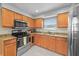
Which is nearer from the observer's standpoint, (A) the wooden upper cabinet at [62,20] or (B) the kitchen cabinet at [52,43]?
(A) the wooden upper cabinet at [62,20]

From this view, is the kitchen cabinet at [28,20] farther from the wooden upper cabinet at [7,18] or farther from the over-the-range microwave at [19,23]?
the wooden upper cabinet at [7,18]

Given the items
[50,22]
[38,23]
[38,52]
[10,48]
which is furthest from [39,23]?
[10,48]

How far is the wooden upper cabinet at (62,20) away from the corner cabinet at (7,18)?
2.36 ft

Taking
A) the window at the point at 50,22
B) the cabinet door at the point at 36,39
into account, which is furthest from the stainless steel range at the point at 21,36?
the window at the point at 50,22

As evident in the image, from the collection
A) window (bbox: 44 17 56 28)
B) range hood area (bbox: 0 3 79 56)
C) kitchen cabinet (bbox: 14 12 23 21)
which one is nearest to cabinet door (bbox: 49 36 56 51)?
range hood area (bbox: 0 3 79 56)

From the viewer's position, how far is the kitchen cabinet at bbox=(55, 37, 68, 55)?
1301 mm

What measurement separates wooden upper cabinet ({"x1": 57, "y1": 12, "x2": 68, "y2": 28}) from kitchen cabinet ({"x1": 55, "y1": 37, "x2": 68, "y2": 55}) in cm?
21

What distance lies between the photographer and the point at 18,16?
1299 mm

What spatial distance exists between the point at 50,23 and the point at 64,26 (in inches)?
8.7

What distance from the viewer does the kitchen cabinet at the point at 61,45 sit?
1301 mm

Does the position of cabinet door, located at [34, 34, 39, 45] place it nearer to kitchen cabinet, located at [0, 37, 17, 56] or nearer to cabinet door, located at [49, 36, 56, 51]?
cabinet door, located at [49, 36, 56, 51]

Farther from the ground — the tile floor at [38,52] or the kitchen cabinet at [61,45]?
the kitchen cabinet at [61,45]

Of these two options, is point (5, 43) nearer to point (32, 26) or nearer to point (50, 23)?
point (32, 26)

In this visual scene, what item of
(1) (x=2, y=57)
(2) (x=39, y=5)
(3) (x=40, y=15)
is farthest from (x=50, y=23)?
(1) (x=2, y=57)
